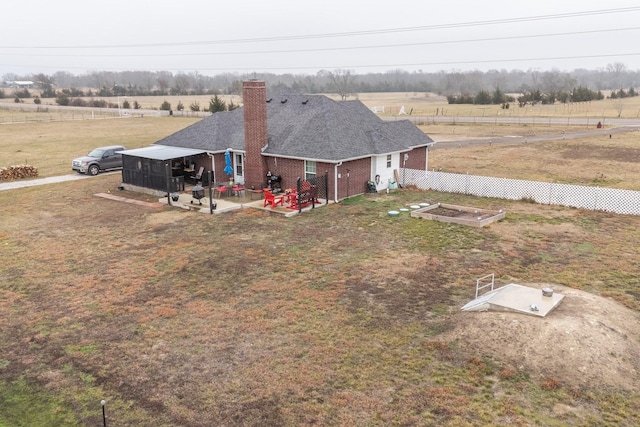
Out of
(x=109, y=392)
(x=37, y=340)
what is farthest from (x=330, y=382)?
(x=37, y=340)

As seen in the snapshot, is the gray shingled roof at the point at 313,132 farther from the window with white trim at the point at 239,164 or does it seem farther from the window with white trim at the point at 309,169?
Result: the window with white trim at the point at 239,164

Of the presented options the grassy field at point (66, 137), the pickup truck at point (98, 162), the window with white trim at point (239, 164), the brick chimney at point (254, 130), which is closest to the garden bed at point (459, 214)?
the brick chimney at point (254, 130)

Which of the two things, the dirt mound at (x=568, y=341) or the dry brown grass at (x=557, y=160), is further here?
the dry brown grass at (x=557, y=160)

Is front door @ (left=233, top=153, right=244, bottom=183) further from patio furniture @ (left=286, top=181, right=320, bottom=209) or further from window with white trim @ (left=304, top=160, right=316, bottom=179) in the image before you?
patio furniture @ (left=286, top=181, right=320, bottom=209)

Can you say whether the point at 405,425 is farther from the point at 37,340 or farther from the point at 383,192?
the point at 383,192

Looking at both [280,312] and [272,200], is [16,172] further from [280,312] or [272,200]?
[280,312]
